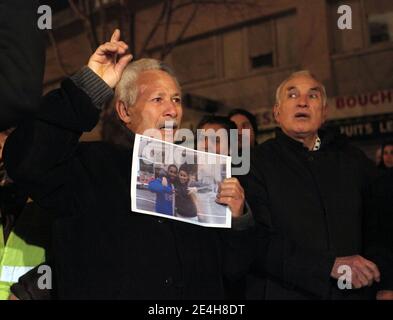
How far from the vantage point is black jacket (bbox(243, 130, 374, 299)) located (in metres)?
2.62

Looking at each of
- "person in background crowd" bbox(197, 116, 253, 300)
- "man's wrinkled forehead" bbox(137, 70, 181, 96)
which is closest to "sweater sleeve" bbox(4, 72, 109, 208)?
"man's wrinkled forehead" bbox(137, 70, 181, 96)

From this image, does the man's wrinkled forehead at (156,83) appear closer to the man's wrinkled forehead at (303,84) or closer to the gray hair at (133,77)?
the gray hair at (133,77)

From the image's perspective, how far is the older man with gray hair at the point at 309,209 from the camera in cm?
260

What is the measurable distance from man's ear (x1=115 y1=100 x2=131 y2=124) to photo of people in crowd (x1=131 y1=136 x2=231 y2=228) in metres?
0.46

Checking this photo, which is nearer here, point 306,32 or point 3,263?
point 3,263

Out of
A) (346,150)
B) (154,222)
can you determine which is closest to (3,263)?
(154,222)

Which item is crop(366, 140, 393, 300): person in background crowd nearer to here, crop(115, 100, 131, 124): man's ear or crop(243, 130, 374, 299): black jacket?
crop(243, 130, 374, 299): black jacket

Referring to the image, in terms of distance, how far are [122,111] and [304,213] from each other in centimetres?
109

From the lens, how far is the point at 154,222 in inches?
84.2

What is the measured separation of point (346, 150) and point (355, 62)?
791cm
